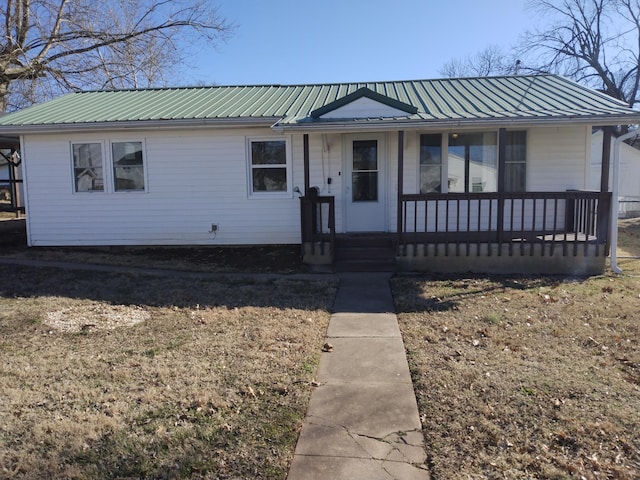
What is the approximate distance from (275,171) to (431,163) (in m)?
3.43

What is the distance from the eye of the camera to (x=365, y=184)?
10242 millimetres

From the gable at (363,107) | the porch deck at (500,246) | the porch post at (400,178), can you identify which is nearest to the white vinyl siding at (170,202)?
the gable at (363,107)

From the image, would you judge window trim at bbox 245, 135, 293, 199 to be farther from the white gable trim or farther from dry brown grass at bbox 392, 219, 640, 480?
dry brown grass at bbox 392, 219, 640, 480

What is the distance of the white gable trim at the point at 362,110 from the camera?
8.55 metres

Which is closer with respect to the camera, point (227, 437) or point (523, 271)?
point (227, 437)

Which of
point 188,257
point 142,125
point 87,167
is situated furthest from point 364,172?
point 87,167

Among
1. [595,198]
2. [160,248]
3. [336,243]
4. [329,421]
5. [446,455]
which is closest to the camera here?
[446,455]

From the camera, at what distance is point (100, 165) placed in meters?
10.7

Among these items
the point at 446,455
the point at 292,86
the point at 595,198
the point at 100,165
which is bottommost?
the point at 446,455

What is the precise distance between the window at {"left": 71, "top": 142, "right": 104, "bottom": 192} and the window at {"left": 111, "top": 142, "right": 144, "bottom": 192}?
1.12 feet

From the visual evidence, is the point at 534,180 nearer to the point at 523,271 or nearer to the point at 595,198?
the point at 595,198

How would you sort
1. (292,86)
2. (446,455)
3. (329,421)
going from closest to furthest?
(446,455) < (329,421) < (292,86)

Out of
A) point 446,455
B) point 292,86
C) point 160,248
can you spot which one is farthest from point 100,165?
point 446,455

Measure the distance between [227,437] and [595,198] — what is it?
7752 millimetres
